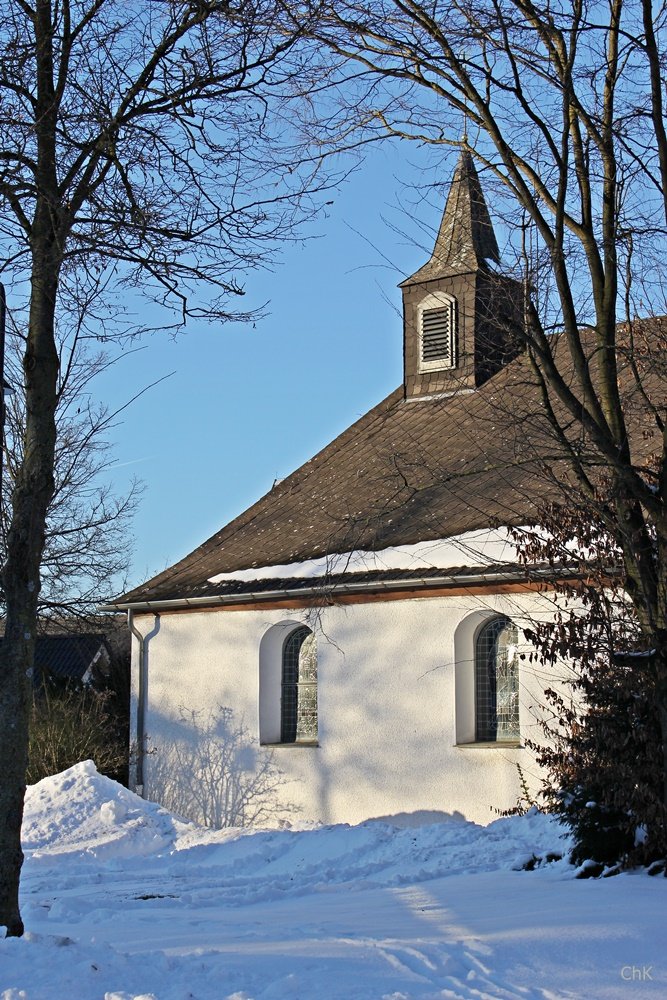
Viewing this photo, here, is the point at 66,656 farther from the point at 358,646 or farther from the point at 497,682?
the point at 497,682

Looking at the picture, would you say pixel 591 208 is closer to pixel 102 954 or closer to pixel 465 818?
pixel 102 954

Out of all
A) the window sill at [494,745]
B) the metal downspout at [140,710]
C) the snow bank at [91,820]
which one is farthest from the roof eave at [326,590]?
the snow bank at [91,820]

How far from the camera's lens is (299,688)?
17.1 meters

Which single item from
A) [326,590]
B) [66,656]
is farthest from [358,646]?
[66,656]

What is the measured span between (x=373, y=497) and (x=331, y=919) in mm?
9787

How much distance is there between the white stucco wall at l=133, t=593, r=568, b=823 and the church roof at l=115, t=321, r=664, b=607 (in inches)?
36.8

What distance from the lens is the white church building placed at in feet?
46.8

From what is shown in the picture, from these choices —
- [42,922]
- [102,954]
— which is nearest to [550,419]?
[102,954]

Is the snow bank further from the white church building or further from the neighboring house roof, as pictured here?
the neighboring house roof

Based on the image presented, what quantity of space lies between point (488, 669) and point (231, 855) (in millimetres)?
4124

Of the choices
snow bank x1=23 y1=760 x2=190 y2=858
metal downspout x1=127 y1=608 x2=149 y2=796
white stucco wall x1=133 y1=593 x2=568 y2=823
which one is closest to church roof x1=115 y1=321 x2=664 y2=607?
metal downspout x1=127 y1=608 x2=149 y2=796

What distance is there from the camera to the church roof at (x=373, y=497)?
1508 centimetres

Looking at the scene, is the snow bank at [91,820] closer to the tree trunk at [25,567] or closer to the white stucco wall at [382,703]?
the white stucco wall at [382,703]

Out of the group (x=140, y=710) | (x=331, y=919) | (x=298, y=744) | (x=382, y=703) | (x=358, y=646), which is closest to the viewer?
(x=331, y=919)
